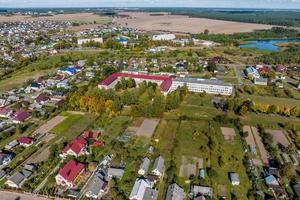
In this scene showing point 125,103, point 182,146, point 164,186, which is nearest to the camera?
point 164,186

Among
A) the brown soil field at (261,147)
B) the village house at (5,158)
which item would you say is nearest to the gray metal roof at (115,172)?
the village house at (5,158)

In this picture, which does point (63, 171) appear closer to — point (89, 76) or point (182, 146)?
point (182, 146)

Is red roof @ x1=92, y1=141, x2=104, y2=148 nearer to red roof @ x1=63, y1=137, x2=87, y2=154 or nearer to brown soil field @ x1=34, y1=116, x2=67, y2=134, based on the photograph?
red roof @ x1=63, y1=137, x2=87, y2=154

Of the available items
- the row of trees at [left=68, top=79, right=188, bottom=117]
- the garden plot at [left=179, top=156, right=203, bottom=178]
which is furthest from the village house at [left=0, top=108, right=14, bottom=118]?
the garden plot at [left=179, top=156, right=203, bottom=178]

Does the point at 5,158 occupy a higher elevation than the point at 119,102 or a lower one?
lower

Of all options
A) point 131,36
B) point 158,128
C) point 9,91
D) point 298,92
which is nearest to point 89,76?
point 9,91

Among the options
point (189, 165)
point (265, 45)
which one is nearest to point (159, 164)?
point (189, 165)

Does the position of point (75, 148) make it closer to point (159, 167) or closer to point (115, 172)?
point (115, 172)
